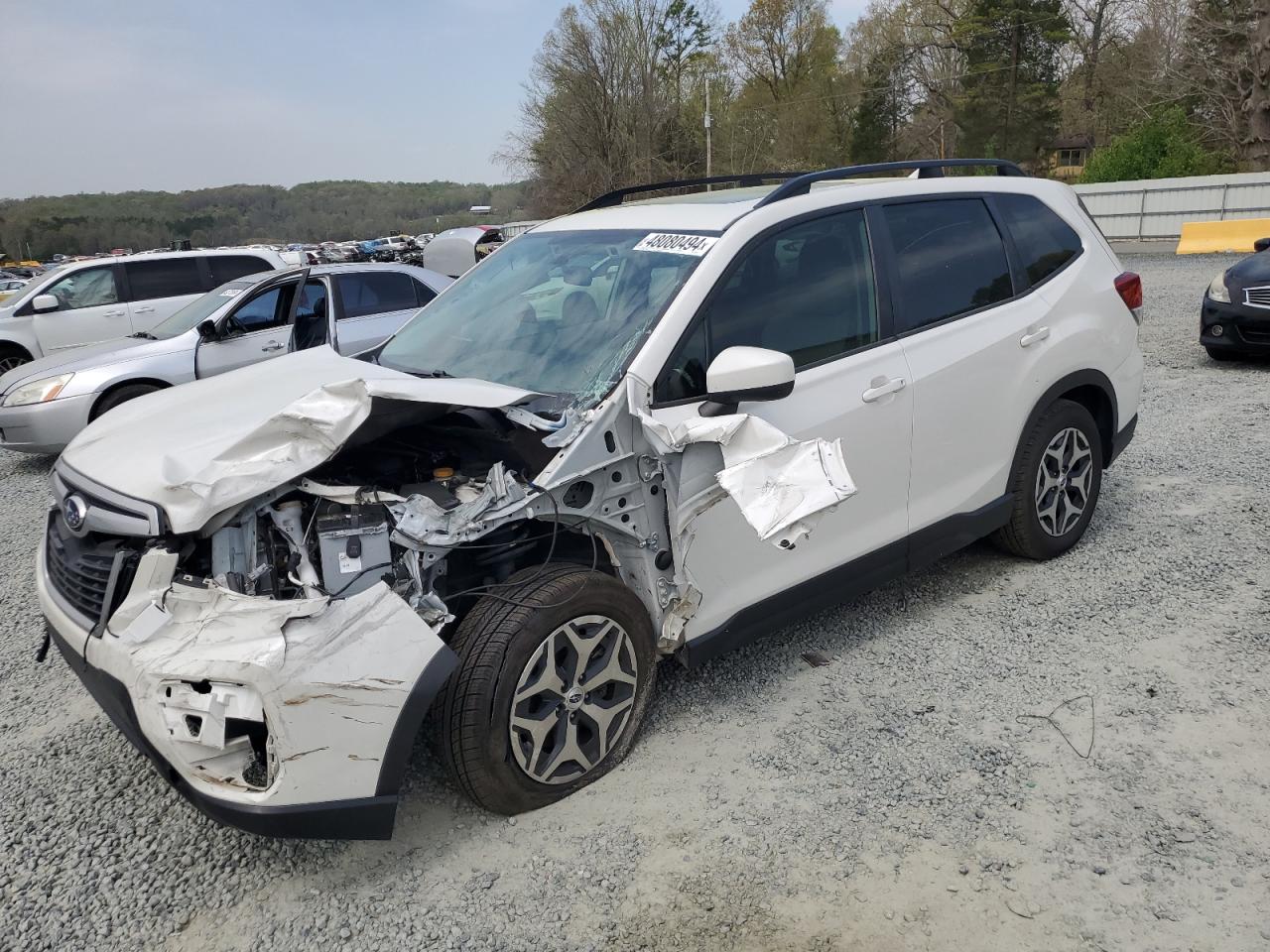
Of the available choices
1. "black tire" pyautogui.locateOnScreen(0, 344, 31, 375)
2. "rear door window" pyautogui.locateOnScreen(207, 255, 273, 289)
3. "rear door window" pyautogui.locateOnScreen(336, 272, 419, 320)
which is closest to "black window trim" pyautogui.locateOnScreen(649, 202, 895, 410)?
"rear door window" pyautogui.locateOnScreen(336, 272, 419, 320)

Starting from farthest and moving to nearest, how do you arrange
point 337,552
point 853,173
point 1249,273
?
point 1249,273
point 853,173
point 337,552

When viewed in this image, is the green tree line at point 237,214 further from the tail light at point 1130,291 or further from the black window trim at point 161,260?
the tail light at point 1130,291

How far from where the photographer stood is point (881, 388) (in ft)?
11.2

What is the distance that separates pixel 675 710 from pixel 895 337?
1703mm

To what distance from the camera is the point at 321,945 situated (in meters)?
2.39

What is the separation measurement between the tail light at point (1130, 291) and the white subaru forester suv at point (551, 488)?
0.61 meters

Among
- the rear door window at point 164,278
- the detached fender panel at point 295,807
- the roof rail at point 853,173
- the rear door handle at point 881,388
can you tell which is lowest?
the detached fender panel at point 295,807

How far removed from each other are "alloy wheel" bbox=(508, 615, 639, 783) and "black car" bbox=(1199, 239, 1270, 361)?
777 centimetres

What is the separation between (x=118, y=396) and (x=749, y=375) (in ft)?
23.0

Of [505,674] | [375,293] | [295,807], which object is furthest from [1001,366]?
[375,293]

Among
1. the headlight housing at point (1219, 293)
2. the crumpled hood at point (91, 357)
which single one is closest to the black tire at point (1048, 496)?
the headlight housing at point (1219, 293)

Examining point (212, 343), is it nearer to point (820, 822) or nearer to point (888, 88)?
point (820, 822)

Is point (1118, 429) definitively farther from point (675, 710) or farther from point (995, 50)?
point (995, 50)

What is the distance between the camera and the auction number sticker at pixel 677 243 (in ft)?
10.4
